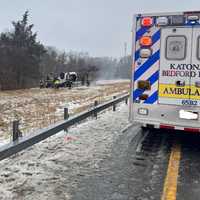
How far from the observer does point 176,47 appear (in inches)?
328

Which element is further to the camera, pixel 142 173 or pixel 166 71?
pixel 166 71

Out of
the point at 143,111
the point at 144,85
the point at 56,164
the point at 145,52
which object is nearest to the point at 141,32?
the point at 145,52

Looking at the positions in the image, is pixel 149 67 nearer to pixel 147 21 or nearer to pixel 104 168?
pixel 147 21

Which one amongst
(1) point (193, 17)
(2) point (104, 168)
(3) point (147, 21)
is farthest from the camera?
(3) point (147, 21)

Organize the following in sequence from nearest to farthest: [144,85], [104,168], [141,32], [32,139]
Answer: [104,168], [32,139], [141,32], [144,85]

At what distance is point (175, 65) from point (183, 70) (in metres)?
0.20

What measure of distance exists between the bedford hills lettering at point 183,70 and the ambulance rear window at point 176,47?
0.18m

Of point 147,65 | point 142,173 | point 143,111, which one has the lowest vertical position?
point 142,173

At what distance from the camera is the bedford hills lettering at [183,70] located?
26.8ft

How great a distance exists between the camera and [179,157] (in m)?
7.79

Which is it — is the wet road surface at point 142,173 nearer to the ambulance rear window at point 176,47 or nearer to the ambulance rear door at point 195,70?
the ambulance rear door at point 195,70

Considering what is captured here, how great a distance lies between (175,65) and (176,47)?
0.37 metres

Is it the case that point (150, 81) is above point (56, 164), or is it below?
above

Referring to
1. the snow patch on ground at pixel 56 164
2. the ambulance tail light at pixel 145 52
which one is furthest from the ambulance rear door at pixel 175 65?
the snow patch on ground at pixel 56 164
